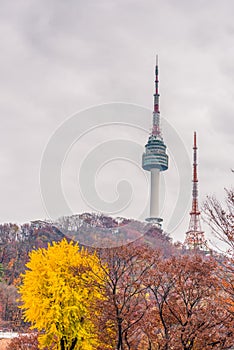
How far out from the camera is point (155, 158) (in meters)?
121

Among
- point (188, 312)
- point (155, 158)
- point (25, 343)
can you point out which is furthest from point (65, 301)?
point (155, 158)

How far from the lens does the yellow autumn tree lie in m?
23.0

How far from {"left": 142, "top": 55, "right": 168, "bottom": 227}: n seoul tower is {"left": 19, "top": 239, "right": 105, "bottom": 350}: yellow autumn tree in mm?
93728

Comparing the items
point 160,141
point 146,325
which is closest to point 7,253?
point 146,325

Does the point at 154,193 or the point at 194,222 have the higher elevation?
the point at 154,193

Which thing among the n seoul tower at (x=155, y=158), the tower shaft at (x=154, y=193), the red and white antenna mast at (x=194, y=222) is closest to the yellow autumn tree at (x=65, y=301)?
the red and white antenna mast at (x=194, y=222)

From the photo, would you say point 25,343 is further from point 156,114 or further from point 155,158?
point 155,158

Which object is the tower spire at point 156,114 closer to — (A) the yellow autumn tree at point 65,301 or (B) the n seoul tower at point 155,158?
(B) the n seoul tower at point 155,158

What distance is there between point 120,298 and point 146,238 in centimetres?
5091

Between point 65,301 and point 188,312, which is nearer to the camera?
point 188,312

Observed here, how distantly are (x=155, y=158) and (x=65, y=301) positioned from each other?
99.1 meters

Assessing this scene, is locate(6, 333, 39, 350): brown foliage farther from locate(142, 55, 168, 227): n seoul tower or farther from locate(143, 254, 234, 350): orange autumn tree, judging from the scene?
locate(142, 55, 168, 227): n seoul tower

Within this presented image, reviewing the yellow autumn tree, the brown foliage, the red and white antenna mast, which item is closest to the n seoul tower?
the red and white antenna mast

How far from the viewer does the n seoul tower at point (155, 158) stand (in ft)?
389
